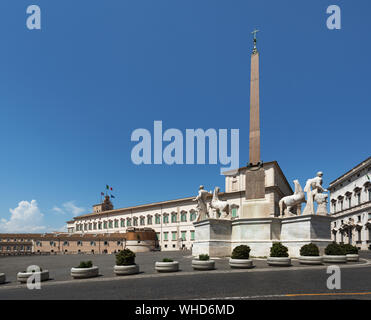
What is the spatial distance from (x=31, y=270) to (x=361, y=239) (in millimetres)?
53822

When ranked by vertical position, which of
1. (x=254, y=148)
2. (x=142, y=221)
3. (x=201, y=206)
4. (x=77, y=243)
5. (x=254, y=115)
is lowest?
(x=77, y=243)

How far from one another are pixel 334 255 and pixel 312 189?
5.14 m

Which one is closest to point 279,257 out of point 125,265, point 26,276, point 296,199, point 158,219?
point 296,199

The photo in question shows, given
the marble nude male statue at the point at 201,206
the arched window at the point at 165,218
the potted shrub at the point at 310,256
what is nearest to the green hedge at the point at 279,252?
the potted shrub at the point at 310,256

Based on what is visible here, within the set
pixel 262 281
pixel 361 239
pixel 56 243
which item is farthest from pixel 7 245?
pixel 361 239

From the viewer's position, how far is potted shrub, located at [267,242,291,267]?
1488cm

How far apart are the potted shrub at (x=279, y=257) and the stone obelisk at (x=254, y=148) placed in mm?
6423

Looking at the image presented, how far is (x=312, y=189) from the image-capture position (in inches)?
794

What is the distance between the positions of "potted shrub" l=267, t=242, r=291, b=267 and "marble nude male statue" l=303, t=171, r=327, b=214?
5.02 m

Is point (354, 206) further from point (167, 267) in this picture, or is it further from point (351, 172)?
point (167, 267)

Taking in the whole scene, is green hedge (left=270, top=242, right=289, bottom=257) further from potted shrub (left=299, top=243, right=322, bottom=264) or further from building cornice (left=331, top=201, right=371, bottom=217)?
building cornice (left=331, top=201, right=371, bottom=217)

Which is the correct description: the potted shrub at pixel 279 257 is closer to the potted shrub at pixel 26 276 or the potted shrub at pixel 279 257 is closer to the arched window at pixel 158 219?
the potted shrub at pixel 26 276
